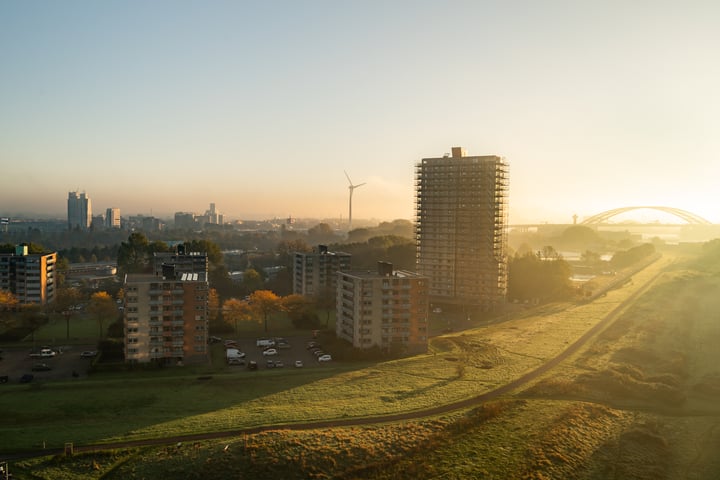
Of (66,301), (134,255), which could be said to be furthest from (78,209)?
(66,301)

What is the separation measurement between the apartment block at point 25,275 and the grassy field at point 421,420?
21501mm

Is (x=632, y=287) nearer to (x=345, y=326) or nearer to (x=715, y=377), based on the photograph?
(x=715, y=377)

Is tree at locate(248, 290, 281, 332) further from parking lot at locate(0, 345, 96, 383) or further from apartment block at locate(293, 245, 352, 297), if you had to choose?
parking lot at locate(0, 345, 96, 383)

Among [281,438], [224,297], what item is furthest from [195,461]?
[224,297]

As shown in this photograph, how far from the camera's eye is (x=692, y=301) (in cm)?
4525

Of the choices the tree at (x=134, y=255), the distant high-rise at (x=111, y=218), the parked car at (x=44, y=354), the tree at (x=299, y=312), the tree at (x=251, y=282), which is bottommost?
the parked car at (x=44, y=354)

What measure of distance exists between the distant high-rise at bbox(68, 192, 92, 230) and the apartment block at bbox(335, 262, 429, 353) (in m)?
143

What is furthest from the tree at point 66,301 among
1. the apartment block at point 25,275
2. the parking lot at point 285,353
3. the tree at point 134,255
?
the parking lot at point 285,353

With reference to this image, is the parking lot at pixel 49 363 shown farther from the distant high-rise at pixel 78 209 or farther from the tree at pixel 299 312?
the distant high-rise at pixel 78 209

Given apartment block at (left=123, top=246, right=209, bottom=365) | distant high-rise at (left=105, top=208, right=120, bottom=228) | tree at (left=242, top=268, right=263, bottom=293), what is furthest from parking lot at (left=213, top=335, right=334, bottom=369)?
distant high-rise at (left=105, top=208, right=120, bottom=228)

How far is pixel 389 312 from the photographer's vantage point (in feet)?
98.1

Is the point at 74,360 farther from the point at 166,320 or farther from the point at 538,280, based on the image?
the point at 538,280

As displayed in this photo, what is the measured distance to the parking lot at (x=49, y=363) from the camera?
2472 centimetres

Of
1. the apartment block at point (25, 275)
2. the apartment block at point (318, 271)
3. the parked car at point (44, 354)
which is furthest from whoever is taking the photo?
the apartment block at point (318, 271)
